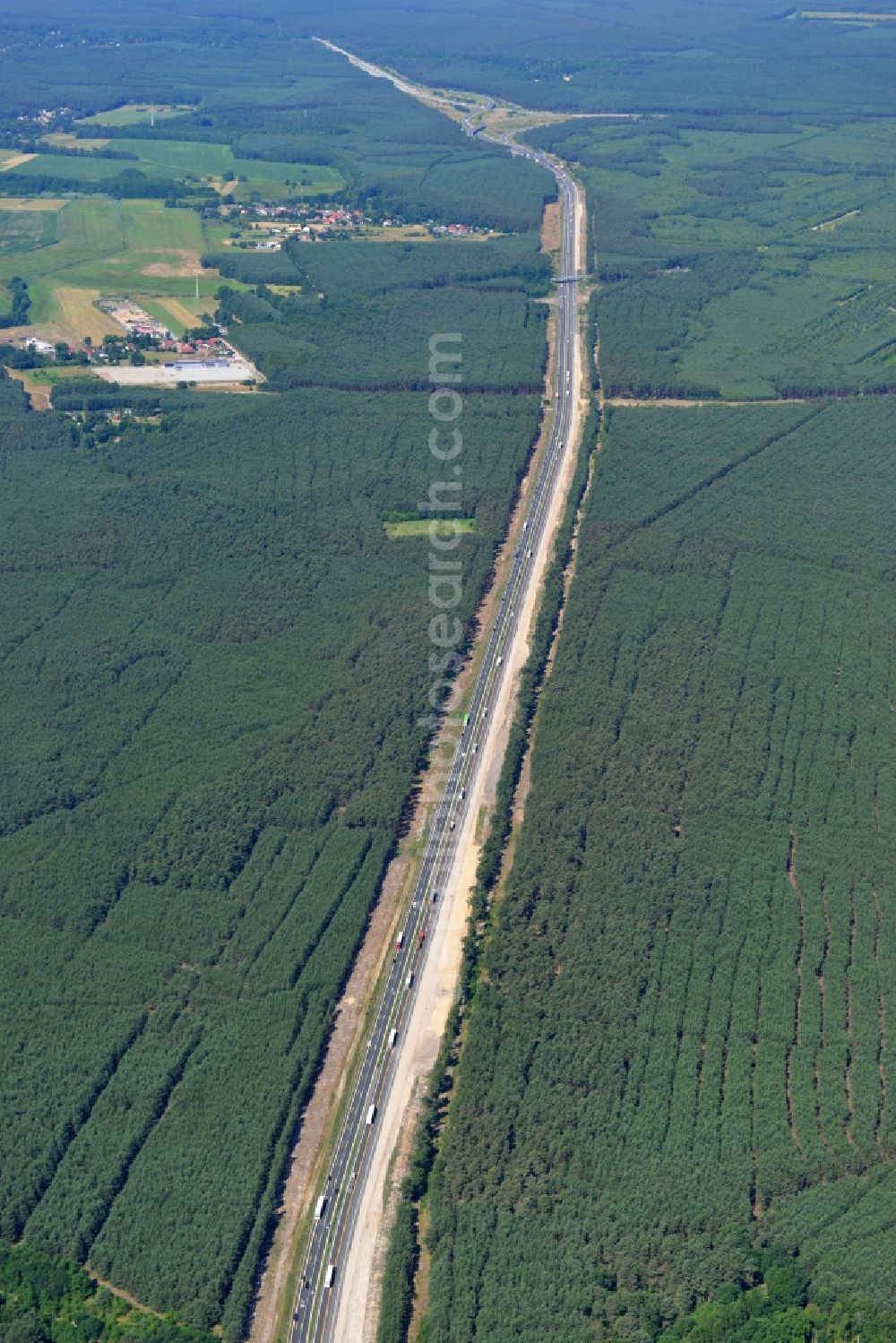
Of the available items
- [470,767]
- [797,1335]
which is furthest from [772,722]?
[797,1335]

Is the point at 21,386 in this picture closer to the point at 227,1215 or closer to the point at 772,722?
the point at 772,722

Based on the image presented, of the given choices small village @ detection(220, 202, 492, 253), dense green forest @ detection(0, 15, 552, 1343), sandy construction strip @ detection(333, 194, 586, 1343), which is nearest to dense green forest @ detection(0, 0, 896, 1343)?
dense green forest @ detection(0, 15, 552, 1343)

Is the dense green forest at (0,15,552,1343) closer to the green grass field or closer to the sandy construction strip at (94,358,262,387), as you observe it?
the green grass field

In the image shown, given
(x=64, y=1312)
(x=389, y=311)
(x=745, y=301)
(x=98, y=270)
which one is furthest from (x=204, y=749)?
(x=98, y=270)

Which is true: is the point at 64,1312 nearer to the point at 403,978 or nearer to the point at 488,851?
the point at 403,978

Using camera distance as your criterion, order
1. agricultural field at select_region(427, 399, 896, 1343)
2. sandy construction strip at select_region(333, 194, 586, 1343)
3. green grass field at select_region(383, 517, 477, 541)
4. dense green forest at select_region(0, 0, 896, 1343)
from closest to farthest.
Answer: agricultural field at select_region(427, 399, 896, 1343), sandy construction strip at select_region(333, 194, 586, 1343), dense green forest at select_region(0, 0, 896, 1343), green grass field at select_region(383, 517, 477, 541)

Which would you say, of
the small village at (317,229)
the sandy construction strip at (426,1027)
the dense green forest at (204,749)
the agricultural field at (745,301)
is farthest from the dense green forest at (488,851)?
the small village at (317,229)

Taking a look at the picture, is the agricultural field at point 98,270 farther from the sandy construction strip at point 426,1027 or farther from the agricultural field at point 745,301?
the sandy construction strip at point 426,1027
